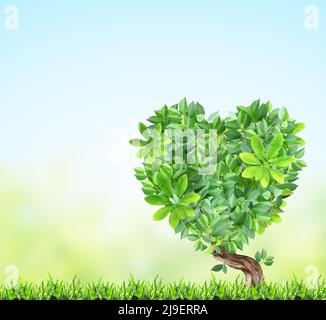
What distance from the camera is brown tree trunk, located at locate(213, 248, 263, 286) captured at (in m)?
4.02

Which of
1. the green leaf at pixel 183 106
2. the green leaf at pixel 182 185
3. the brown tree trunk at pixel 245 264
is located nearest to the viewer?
the green leaf at pixel 182 185

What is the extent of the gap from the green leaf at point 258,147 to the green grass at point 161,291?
2.94 ft

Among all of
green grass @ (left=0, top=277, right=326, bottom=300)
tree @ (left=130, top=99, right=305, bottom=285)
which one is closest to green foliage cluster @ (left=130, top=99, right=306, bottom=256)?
tree @ (left=130, top=99, right=305, bottom=285)

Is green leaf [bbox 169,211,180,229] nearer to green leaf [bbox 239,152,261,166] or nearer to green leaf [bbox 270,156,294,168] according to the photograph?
green leaf [bbox 239,152,261,166]

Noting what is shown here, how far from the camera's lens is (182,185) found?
3652 mm

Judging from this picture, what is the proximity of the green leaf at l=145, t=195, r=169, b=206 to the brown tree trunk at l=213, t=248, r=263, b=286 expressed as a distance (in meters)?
0.59

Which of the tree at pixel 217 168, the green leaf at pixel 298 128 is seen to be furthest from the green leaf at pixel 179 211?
the green leaf at pixel 298 128

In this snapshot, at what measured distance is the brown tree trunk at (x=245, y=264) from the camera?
4016 millimetres

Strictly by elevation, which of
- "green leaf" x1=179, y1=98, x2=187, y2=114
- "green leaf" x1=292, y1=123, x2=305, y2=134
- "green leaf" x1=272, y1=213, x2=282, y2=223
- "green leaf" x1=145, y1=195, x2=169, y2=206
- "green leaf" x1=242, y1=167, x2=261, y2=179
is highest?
"green leaf" x1=179, y1=98, x2=187, y2=114

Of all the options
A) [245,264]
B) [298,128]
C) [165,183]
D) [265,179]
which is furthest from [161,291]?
[298,128]

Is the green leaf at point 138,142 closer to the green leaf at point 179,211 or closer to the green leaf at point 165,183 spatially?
the green leaf at point 165,183

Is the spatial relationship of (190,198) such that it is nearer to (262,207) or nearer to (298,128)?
(262,207)

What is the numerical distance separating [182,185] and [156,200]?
183 millimetres
